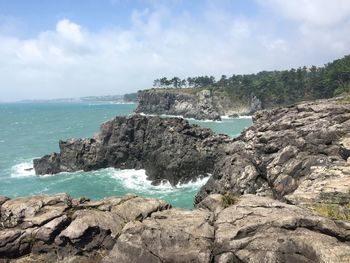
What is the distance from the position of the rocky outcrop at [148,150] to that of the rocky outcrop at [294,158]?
1607cm

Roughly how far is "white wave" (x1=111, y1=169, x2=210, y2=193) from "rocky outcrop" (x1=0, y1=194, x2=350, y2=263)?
4411cm

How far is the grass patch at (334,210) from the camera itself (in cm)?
2294

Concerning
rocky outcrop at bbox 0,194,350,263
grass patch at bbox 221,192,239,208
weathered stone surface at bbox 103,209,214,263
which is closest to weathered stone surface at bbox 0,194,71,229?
rocky outcrop at bbox 0,194,350,263

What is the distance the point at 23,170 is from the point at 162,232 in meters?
77.0

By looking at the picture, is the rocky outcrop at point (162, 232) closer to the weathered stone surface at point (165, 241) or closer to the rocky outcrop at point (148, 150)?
the weathered stone surface at point (165, 241)

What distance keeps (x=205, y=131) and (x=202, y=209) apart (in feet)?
191

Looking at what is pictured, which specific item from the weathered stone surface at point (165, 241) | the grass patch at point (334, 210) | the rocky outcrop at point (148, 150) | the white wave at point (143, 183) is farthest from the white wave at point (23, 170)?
the grass patch at point (334, 210)

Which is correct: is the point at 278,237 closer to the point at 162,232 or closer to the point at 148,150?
the point at 162,232

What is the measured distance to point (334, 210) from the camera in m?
24.3

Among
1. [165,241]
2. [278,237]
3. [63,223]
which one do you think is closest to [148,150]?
[63,223]

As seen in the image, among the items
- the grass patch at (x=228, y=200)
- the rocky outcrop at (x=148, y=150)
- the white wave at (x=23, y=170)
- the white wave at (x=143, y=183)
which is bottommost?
the white wave at (x=23, y=170)

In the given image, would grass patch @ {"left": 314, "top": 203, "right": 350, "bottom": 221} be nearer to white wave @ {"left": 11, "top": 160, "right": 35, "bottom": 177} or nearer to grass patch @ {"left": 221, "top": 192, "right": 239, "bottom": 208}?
grass patch @ {"left": 221, "top": 192, "right": 239, "bottom": 208}

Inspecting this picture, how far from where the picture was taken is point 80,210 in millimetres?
23469

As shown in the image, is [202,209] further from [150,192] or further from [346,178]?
[150,192]
